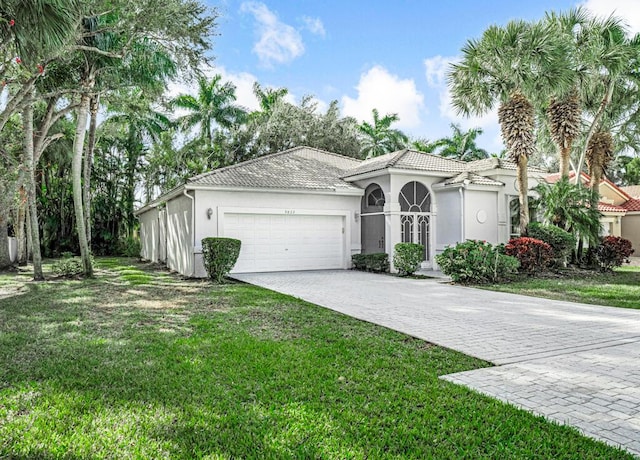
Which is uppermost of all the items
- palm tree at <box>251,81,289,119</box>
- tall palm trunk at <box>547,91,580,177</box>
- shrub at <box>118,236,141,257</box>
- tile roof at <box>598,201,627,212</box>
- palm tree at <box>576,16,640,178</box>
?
palm tree at <box>251,81,289,119</box>

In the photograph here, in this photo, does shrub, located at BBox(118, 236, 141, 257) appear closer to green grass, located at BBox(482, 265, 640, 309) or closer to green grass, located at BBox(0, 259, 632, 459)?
green grass, located at BBox(0, 259, 632, 459)

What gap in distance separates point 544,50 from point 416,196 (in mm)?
6436

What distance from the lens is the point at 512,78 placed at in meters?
15.1

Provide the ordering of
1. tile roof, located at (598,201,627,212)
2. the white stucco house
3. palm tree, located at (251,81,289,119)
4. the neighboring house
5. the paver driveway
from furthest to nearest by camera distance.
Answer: palm tree, located at (251,81,289,119), the neighboring house, tile roof, located at (598,201,627,212), the white stucco house, the paver driveway

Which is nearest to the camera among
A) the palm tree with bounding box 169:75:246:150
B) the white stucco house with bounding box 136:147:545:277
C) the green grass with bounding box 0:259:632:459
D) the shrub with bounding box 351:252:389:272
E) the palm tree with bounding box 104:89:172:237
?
the green grass with bounding box 0:259:632:459

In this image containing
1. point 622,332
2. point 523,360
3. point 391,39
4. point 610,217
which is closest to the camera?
point 523,360

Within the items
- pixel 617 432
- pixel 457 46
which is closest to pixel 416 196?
pixel 457 46

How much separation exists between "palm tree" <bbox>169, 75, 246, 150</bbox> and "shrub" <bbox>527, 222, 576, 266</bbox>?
21.3m

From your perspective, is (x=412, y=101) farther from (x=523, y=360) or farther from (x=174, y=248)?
(x=523, y=360)

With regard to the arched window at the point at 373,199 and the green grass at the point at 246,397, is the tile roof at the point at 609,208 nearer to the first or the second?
the arched window at the point at 373,199

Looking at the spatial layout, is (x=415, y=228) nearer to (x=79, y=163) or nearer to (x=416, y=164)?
(x=416, y=164)

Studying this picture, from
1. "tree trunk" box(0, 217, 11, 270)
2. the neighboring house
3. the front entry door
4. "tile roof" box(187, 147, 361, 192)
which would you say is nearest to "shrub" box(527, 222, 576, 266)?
the front entry door

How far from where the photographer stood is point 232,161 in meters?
31.3

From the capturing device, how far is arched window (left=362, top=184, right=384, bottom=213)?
1769 cm
